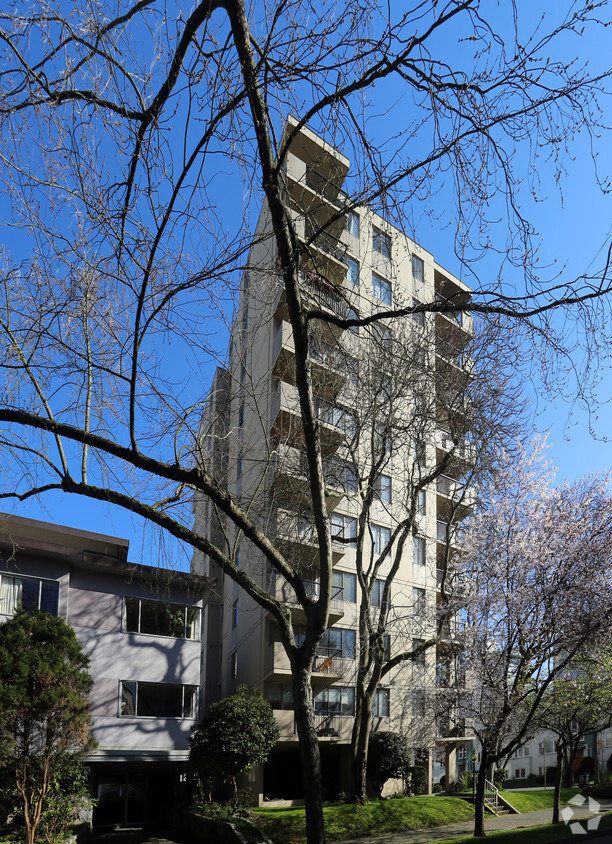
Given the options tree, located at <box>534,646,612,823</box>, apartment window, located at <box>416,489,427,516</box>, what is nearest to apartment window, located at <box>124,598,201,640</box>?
apartment window, located at <box>416,489,427,516</box>

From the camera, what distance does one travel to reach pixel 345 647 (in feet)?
97.3

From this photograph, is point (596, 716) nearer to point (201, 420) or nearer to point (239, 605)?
point (239, 605)

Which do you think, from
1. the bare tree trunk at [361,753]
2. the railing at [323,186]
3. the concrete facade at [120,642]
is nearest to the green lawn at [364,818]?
the bare tree trunk at [361,753]

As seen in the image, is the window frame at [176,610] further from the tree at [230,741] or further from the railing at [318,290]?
the railing at [318,290]

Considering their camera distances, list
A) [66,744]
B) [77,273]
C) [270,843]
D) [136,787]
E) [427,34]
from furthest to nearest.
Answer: [136,787] → [270,843] → [66,744] → [77,273] → [427,34]

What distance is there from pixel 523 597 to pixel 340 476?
5430 mm

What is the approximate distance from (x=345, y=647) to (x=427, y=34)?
2714 centimetres

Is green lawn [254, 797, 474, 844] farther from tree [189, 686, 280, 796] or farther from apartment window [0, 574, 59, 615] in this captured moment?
apartment window [0, 574, 59, 615]

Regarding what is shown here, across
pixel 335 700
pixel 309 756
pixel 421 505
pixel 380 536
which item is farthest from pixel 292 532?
pixel 380 536

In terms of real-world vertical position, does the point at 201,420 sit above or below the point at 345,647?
above

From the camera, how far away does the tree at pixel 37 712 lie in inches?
624

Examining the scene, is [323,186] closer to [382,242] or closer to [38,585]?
[382,242]

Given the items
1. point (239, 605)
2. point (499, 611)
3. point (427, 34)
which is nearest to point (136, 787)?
point (239, 605)

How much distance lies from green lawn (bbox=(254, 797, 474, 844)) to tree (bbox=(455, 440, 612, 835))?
10.2ft
